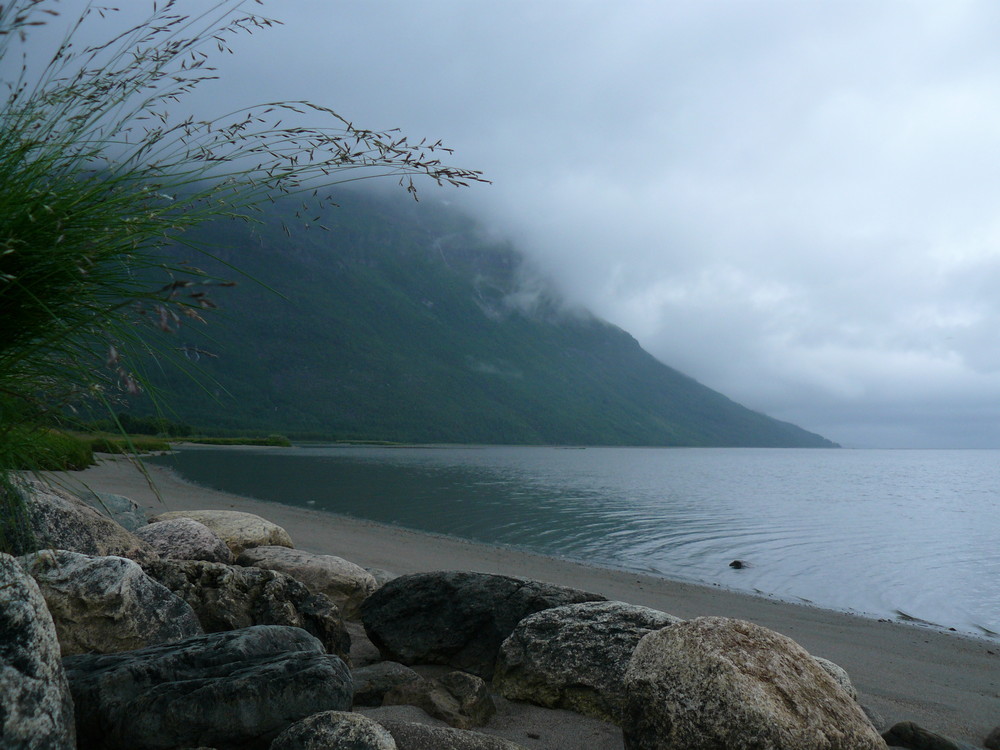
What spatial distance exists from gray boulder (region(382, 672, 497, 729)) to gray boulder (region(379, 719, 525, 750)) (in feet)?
1.95

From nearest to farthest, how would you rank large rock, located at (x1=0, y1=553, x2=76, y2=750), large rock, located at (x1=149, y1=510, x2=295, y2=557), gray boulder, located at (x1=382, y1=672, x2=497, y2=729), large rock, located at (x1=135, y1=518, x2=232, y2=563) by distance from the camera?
large rock, located at (x1=0, y1=553, x2=76, y2=750), gray boulder, located at (x1=382, y1=672, x2=497, y2=729), large rock, located at (x1=135, y1=518, x2=232, y2=563), large rock, located at (x1=149, y1=510, x2=295, y2=557)

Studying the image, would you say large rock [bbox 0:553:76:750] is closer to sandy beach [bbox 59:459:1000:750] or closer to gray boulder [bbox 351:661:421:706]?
gray boulder [bbox 351:661:421:706]

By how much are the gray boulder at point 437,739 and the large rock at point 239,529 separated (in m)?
7.66

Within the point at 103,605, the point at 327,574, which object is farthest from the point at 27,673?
the point at 327,574

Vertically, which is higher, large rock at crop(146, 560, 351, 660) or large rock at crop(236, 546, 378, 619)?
large rock at crop(146, 560, 351, 660)

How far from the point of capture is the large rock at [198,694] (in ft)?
12.2

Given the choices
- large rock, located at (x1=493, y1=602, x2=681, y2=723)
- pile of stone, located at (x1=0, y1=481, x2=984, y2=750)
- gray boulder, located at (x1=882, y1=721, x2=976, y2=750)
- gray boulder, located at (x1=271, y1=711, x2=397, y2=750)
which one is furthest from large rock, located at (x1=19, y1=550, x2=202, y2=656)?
gray boulder, located at (x1=882, y1=721, x2=976, y2=750)

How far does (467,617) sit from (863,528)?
2637 cm

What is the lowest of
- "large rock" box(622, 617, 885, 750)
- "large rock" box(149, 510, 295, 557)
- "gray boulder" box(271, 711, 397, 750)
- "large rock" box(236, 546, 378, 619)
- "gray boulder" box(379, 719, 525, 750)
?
"large rock" box(149, 510, 295, 557)

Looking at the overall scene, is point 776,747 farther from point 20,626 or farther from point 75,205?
point 75,205

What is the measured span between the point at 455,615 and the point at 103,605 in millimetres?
2998

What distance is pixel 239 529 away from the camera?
1159 cm

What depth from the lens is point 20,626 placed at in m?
3.02

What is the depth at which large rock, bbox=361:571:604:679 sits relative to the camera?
653cm
